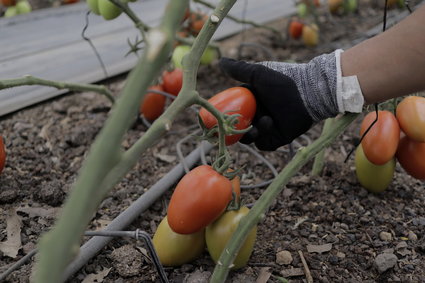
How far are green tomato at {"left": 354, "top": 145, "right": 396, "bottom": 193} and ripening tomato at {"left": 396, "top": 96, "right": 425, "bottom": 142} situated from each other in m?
0.18

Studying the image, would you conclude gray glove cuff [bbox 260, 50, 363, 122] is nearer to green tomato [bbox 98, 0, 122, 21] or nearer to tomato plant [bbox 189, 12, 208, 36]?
green tomato [bbox 98, 0, 122, 21]

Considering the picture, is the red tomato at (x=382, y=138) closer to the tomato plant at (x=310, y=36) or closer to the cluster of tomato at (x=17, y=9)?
the tomato plant at (x=310, y=36)

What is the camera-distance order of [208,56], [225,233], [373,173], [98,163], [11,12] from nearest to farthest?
[98,163] < [225,233] < [373,173] < [208,56] < [11,12]

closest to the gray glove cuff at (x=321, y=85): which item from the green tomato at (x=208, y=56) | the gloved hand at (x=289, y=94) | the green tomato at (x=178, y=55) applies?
the gloved hand at (x=289, y=94)

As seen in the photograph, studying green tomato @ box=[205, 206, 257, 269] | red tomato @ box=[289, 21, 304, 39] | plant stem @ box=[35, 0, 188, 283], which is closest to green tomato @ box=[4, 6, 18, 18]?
red tomato @ box=[289, 21, 304, 39]

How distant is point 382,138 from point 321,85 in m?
0.23

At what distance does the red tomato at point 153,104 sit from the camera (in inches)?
74.5

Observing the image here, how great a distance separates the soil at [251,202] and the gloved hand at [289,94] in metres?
0.29

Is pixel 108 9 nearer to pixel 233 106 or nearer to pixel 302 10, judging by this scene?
pixel 233 106

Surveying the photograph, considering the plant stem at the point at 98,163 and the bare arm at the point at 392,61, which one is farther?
the bare arm at the point at 392,61

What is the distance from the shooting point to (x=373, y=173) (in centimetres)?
146

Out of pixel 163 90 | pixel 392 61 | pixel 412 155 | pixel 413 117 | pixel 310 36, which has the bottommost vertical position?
pixel 310 36

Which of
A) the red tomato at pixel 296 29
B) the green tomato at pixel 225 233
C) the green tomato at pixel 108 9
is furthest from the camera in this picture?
the red tomato at pixel 296 29

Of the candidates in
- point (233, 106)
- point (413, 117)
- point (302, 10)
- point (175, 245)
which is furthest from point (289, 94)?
point (302, 10)
